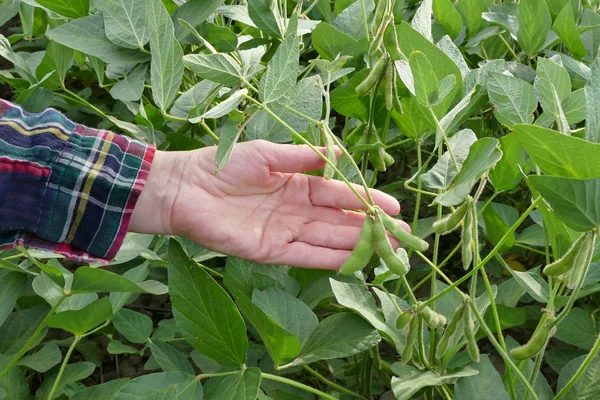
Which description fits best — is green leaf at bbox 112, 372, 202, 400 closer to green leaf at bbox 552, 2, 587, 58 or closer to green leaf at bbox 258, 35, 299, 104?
green leaf at bbox 258, 35, 299, 104

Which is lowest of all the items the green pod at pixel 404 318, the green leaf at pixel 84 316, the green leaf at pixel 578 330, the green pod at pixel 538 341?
the green leaf at pixel 84 316

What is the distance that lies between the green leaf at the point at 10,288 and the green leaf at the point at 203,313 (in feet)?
1.08

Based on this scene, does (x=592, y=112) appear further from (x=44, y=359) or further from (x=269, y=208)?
(x=44, y=359)

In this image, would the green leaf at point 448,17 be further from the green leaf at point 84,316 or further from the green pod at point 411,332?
the green leaf at point 84,316

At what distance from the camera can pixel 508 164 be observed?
2.78ft

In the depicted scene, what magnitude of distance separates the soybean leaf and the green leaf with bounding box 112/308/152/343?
0.70 metres

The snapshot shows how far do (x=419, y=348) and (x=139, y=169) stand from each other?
510 mm

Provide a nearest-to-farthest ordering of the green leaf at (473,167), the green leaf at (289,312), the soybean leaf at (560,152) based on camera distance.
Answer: the soybean leaf at (560,152)
the green leaf at (473,167)
the green leaf at (289,312)

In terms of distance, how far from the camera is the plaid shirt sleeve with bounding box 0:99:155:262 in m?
1.03

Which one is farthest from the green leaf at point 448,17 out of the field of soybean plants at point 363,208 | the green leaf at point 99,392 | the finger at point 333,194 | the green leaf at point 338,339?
the green leaf at point 99,392

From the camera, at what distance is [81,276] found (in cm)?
87

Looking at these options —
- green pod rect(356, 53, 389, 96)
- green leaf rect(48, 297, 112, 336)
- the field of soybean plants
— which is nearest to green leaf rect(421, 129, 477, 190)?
the field of soybean plants

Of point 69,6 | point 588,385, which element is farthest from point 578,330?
point 69,6

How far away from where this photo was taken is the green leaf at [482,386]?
807 millimetres
